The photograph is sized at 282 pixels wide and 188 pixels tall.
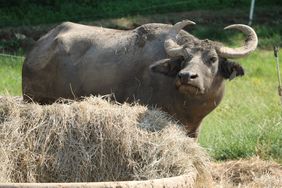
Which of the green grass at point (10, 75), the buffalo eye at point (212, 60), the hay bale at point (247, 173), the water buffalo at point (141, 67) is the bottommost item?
the green grass at point (10, 75)

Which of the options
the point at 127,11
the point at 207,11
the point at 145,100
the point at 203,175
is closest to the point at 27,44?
the point at 127,11

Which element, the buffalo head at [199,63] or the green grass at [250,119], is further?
the green grass at [250,119]

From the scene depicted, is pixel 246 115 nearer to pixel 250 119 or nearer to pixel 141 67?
pixel 250 119

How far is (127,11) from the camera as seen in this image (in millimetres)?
27375

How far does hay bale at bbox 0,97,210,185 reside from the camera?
7.14m

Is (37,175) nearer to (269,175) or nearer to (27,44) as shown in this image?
(269,175)

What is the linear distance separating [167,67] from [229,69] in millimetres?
811

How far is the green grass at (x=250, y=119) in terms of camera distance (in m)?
10.6

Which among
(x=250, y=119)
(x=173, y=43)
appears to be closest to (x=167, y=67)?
(x=173, y=43)

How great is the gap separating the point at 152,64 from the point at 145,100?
487 mm

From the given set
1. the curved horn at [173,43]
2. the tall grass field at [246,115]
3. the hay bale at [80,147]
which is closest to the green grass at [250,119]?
the tall grass field at [246,115]

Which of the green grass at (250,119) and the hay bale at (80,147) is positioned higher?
the hay bale at (80,147)

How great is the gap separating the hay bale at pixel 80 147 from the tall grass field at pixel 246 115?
0.94m

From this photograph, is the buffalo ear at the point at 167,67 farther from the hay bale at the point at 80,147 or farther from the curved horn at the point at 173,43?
the hay bale at the point at 80,147
